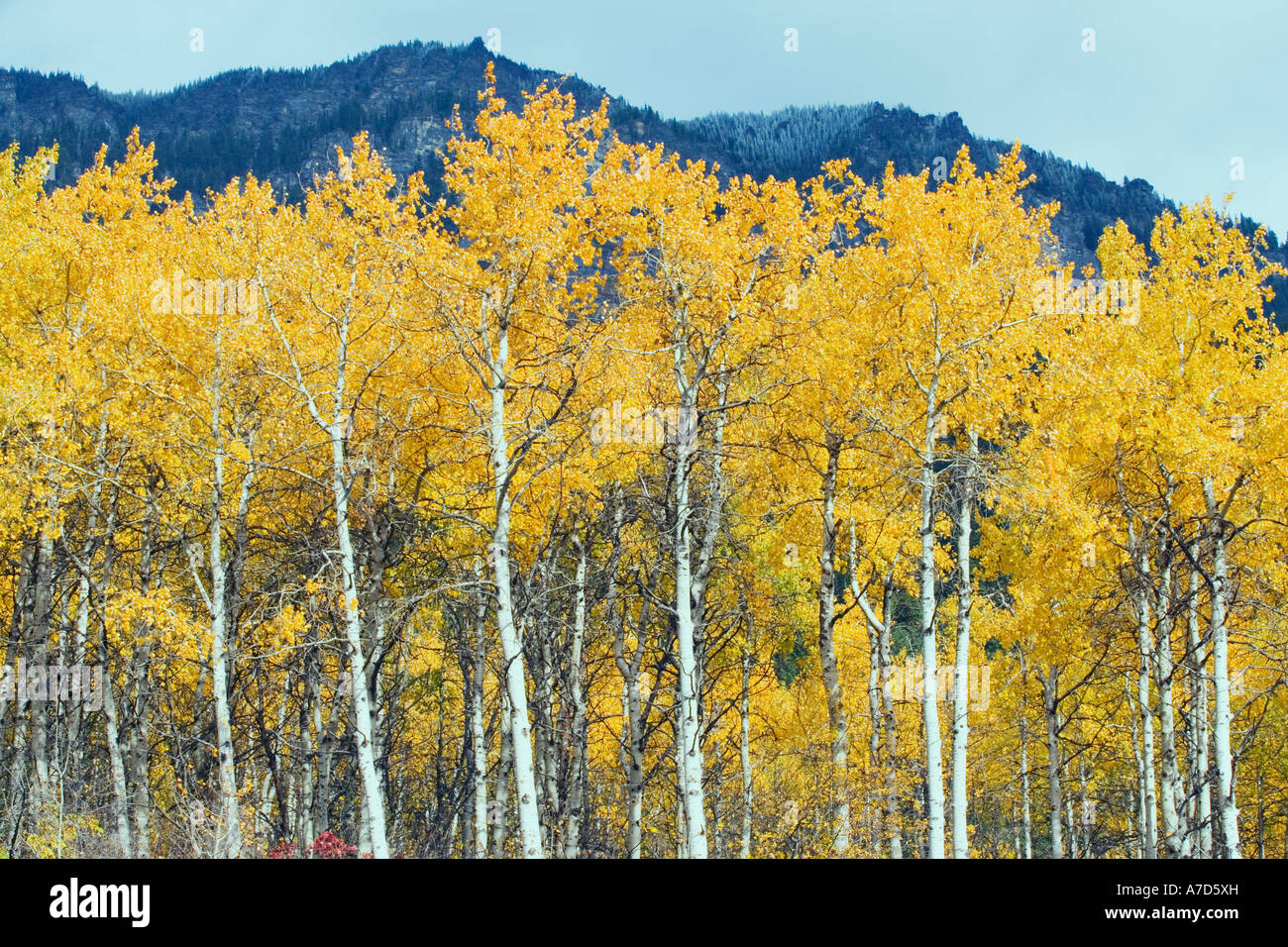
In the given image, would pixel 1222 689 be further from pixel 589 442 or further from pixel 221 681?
pixel 221 681

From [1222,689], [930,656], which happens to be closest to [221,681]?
[930,656]

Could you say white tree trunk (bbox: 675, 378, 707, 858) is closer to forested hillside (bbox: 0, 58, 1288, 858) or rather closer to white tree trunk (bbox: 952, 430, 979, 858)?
forested hillside (bbox: 0, 58, 1288, 858)

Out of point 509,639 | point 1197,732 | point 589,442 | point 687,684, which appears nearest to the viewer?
point 509,639

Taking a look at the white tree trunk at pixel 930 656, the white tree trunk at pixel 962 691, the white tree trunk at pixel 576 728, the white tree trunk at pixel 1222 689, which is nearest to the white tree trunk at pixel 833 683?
the white tree trunk at pixel 930 656

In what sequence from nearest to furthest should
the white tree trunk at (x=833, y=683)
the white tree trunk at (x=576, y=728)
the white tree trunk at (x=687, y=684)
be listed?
the white tree trunk at (x=687, y=684), the white tree trunk at (x=833, y=683), the white tree trunk at (x=576, y=728)

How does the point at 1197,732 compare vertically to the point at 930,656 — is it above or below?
below

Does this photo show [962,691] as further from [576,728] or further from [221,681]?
[221,681]

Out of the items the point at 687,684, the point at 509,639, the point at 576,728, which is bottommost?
the point at 576,728

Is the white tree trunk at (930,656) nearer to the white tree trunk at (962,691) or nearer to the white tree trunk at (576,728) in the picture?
→ the white tree trunk at (962,691)

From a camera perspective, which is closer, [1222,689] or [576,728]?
[1222,689]

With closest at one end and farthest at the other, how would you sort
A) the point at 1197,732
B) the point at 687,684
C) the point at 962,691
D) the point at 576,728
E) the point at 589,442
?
the point at 962,691
the point at 687,684
the point at 1197,732
the point at 589,442
the point at 576,728

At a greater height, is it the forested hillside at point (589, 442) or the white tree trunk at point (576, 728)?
the forested hillside at point (589, 442)
